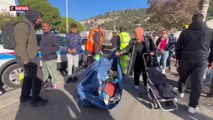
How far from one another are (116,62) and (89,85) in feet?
2.67

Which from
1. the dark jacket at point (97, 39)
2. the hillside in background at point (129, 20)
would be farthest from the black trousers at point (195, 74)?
the hillside in background at point (129, 20)

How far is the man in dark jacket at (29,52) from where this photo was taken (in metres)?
3.03

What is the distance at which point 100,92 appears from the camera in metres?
3.33

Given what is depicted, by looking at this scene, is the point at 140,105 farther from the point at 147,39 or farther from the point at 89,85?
the point at 147,39

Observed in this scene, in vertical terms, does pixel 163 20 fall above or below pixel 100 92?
above

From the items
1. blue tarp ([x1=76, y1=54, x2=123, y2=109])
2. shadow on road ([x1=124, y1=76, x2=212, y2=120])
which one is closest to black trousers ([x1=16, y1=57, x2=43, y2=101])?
blue tarp ([x1=76, y1=54, x2=123, y2=109])

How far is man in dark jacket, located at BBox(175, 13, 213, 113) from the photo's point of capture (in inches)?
128

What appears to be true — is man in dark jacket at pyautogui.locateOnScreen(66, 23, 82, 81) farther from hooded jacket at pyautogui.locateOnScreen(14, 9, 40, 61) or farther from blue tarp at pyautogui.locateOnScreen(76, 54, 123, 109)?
hooded jacket at pyautogui.locateOnScreen(14, 9, 40, 61)

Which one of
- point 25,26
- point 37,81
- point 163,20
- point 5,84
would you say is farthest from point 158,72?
point 163,20

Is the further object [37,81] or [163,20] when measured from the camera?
[163,20]

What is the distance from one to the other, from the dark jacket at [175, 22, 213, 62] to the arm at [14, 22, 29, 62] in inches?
121

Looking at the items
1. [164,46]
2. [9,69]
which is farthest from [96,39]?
[164,46]

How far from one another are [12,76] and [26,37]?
2155mm

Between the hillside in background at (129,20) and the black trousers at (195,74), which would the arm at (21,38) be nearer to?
the black trousers at (195,74)
